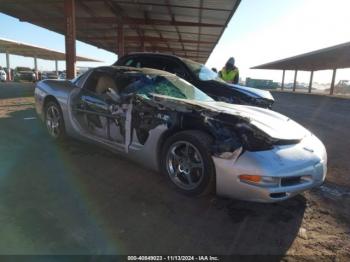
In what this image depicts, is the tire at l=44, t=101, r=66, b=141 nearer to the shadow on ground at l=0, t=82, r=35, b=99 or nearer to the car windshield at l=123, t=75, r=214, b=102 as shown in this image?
the car windshield at l=123, t=75, r=214, b=102

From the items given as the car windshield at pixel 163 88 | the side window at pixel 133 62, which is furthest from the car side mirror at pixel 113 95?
the side window at pixel 133 62

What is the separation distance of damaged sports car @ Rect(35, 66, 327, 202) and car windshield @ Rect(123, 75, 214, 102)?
1 cm

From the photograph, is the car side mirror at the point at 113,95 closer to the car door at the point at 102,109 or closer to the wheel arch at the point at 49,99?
the car door at the point at 102,109

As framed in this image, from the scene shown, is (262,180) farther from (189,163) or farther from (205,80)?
(205,80)

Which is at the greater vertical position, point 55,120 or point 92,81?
point 92,81

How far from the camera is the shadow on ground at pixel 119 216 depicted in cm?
246

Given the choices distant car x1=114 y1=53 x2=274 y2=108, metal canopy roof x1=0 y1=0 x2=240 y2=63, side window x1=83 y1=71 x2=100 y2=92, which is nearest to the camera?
side window x1=83 y1=71 x2=100 y2=92

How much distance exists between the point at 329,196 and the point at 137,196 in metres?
2.30

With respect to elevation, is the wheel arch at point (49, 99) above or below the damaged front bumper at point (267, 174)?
above

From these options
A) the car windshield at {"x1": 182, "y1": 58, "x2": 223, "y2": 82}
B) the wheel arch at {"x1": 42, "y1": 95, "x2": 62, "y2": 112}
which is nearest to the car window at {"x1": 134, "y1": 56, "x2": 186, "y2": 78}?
the car windshield at {"x1": 182, "y1": 58, "x2": 223, "y2": 82}

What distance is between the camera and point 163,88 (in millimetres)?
4305

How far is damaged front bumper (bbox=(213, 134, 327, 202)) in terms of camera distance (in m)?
2.85

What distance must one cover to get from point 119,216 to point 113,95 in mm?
1809

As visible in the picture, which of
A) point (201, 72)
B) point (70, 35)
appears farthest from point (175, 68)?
point (70, 35)
